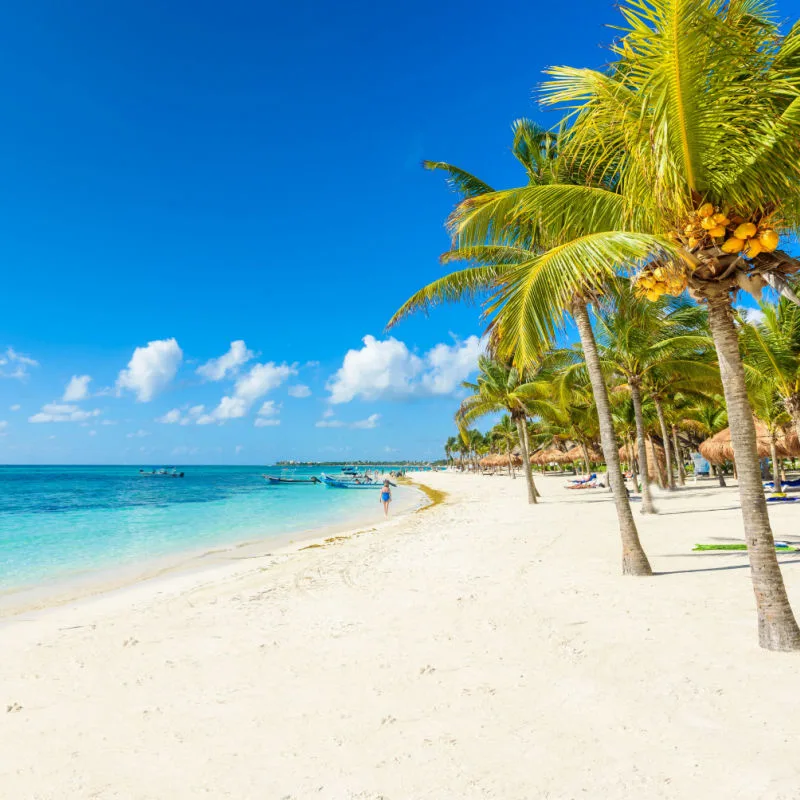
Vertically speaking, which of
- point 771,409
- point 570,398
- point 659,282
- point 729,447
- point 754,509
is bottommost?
point 729,447

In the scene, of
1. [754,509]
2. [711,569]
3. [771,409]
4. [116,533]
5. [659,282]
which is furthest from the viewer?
[116,533]

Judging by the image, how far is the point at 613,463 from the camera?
732 cm

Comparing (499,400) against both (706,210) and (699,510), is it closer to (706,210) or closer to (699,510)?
(699,510)

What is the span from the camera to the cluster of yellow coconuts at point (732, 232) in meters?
3.88

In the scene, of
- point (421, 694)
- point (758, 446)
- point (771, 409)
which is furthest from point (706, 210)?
point (758, 446)

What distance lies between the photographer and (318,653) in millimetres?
5148

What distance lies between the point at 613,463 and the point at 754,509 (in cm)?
308

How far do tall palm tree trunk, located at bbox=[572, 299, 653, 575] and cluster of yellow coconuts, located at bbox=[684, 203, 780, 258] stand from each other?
337 centimetres

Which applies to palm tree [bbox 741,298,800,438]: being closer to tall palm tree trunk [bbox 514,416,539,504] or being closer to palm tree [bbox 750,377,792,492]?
palm tree [bbox 750,377,792,492]

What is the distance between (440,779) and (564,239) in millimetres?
5725

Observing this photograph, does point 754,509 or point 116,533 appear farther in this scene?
point 116,533

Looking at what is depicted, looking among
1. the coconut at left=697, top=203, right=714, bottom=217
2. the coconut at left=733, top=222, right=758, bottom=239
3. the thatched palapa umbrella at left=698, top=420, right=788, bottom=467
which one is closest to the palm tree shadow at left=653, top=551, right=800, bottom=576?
the coconut at left=733, top=222, right=758, bottom=239

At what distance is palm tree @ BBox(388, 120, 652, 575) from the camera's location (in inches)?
190

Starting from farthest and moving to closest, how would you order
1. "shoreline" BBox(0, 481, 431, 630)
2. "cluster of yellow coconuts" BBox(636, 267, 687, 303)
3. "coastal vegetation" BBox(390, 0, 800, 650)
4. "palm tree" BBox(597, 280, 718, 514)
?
1. "palm tree" BBox(597, 280, 718, 514)
2. "shoreline" BBox(0, 481, 431, 630)
3. "cluster of yellow coconuts" BBox(636, 267, 687, 303)
4. "coastal vegetation" BBox(390, 0, 800, 650)
